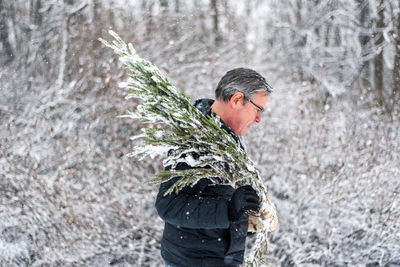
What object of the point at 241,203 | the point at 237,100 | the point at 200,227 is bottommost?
the point at 200,227

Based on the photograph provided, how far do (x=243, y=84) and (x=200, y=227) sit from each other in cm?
62

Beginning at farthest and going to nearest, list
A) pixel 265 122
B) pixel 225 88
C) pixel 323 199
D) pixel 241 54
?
pixel 241 54
pixel 265 122
pixel 323 199
pixel 225 88

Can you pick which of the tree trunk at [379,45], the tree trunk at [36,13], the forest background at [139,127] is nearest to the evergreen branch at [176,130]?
the forest background at [139,127]

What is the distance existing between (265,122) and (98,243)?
2.72 meters

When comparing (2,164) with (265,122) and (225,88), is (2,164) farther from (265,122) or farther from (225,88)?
(225,88)

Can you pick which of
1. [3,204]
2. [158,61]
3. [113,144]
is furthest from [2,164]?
[158,61]

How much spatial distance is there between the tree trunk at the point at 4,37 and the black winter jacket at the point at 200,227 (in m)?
4.89

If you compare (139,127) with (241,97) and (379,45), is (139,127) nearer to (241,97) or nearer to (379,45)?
(241,97)

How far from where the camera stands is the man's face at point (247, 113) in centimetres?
161

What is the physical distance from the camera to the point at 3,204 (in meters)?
4.54

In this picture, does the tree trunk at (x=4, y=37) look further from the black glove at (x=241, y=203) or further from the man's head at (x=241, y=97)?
the black glove at (x=241, y=203)

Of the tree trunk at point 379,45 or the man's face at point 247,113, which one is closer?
the man's face at point 247,113

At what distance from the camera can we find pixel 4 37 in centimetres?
560

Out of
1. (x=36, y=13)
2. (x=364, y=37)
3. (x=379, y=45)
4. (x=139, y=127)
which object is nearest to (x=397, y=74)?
(x=379, y=45)
